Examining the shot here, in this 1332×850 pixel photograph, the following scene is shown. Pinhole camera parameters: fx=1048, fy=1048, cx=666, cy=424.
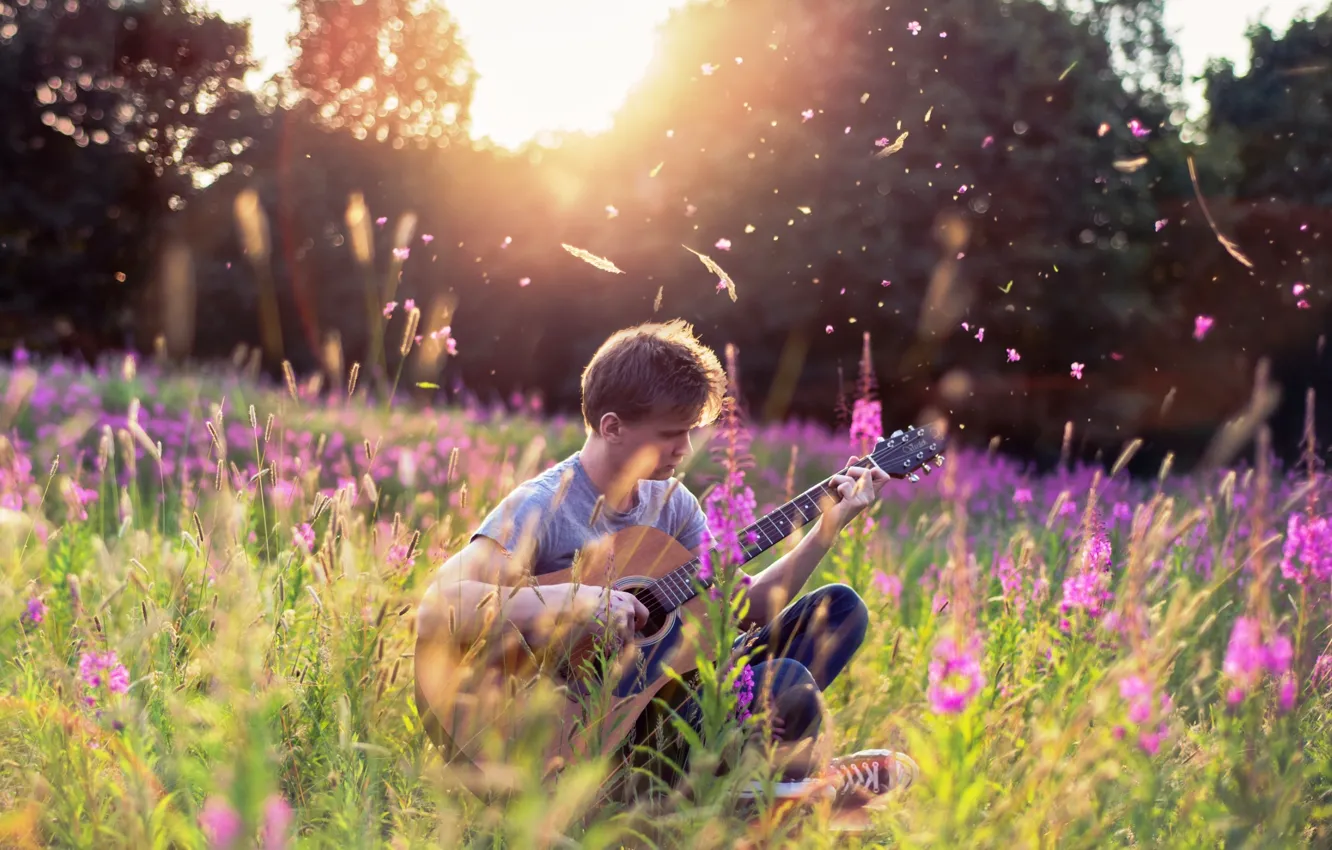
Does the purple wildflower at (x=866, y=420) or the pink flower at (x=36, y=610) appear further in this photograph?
the purple wildflower at (x=866, y=420)

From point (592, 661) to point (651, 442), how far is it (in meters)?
0.65

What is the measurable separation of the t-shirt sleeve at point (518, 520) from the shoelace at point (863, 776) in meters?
1.05


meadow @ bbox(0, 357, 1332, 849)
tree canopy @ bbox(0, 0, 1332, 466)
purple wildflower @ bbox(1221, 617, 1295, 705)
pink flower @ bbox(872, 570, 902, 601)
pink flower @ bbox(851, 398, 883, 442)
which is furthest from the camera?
tree canopy @ bbox(0, 0, 1332, 466)

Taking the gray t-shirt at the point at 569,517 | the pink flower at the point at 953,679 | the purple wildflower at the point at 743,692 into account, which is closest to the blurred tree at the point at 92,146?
the gray t-shirt at the point at 569,517

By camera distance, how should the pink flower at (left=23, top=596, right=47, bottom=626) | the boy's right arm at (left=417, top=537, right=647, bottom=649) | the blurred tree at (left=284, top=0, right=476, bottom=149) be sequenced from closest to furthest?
the boy's right arm at (left=417, top=537, right=647, bottom=649)
the pink flower at (left=23, top=596, right=47, bottom=626)
the blurred tree at (left=284, top=0, right=476, bottom=149)

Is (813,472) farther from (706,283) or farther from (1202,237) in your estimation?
(1202,237)

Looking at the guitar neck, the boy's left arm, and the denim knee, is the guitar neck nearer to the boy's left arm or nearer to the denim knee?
the boy's left arm

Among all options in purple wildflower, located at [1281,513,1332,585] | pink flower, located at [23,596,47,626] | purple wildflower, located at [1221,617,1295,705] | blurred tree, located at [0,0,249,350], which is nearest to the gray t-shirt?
purple wildflower, located at [1221,617,1295,705]

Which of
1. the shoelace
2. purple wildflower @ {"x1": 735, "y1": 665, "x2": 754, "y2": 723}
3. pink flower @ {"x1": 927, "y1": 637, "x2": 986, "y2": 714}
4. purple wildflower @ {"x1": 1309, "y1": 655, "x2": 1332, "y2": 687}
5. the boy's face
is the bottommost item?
the shoelace

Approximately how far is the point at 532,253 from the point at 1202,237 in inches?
380

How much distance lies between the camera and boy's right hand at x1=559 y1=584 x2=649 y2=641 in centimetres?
260

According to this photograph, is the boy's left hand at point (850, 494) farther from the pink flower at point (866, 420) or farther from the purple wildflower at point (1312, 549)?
the purple wildflower at point (1312, 549)

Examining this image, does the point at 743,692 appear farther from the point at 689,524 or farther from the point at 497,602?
the point at 689,524

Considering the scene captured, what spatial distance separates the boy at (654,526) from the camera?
2.77 meters
